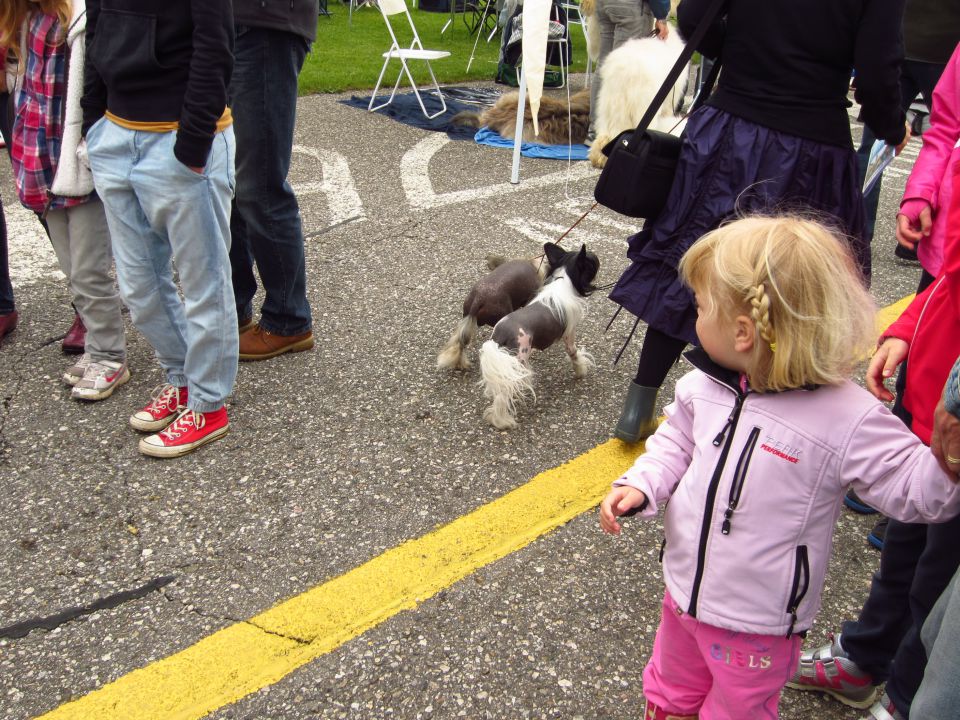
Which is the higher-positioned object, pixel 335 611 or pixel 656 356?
pixel 656 356

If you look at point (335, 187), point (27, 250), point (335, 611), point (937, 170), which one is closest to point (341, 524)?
point (335, 611)

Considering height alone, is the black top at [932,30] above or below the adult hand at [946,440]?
above

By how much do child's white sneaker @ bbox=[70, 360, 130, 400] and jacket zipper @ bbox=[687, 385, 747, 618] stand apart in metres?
2.53

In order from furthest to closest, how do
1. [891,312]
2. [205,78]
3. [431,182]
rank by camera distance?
[431,182] → [891,312] → [205,78]

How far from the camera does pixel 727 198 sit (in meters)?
2.62

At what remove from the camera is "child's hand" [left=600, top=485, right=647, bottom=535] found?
5.27 feet

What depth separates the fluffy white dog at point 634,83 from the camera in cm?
630

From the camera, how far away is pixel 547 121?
7.36 meters

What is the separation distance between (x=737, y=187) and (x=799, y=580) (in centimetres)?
144

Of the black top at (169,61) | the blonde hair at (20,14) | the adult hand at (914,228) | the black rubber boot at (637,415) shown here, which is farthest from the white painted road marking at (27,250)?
the adult hand at (914,228)

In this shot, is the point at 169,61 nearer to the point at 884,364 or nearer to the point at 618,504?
the point at 618,504

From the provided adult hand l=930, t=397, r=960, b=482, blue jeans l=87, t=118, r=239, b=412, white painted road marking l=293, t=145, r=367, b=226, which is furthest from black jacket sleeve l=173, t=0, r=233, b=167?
white painted road marking l=293, t=145, r=367, b=226

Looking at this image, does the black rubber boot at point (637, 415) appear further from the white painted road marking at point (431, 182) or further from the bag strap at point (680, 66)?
the white painted road marking at point (431, 182)

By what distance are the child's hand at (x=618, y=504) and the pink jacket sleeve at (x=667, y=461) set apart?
0.6 inches
